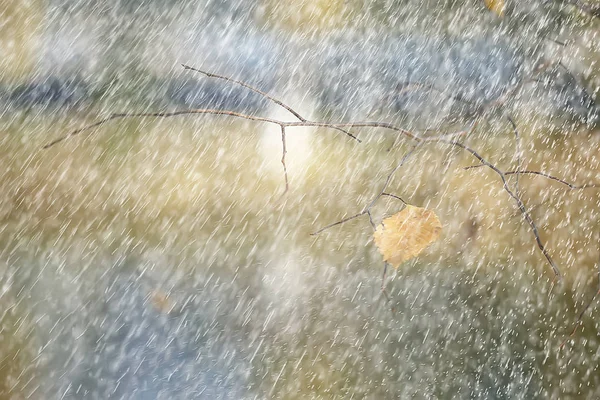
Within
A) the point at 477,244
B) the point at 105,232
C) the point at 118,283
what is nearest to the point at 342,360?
the point at 477,244

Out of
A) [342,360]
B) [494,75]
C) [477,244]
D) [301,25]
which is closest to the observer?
[342,360]

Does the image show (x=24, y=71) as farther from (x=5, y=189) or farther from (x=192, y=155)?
(x=192, y=155)

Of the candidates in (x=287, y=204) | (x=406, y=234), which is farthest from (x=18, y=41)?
(x=406, y=234)

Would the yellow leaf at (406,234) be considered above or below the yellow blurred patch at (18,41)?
above

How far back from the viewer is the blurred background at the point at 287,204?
1697mm

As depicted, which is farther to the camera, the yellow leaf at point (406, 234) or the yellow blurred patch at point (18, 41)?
the yellow blurred patch at point (18, 41)

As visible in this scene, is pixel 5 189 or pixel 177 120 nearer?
pixel 5 189

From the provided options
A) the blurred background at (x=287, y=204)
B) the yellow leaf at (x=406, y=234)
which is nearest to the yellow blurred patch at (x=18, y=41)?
the blurred background at (x=287, y=204)

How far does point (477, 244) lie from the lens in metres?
1.83

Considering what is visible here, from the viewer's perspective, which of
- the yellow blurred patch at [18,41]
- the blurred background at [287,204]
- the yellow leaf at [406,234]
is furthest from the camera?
the yellow blurred patch at [18,41]

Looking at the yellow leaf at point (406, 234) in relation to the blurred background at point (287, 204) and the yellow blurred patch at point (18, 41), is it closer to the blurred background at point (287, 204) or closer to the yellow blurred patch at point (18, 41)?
the blurred background at point (287, 204)

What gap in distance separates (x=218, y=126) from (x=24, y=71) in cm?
72

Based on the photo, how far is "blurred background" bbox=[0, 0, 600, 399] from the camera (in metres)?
1.70

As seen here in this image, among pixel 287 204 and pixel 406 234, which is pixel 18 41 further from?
pixel 406 234
